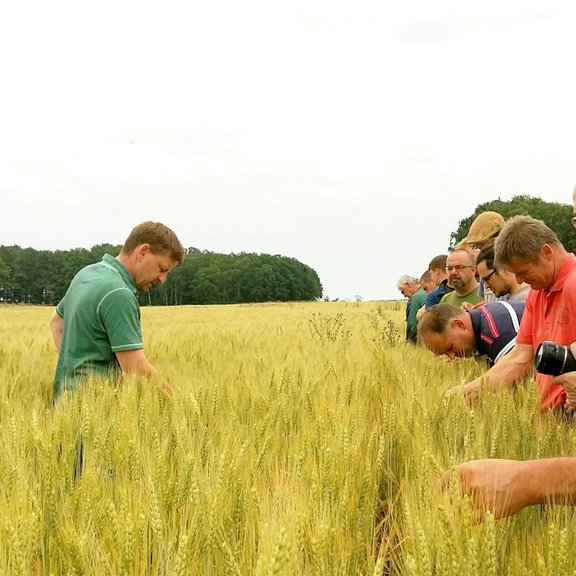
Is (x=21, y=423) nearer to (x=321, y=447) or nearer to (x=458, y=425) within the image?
(x=321, y=447)

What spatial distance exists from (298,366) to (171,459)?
5.40ft

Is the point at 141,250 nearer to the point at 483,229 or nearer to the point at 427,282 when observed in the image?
the point at 483,229

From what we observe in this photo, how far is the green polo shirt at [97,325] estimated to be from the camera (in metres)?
2.86

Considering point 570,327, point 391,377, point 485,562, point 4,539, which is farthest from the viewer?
point 391,377

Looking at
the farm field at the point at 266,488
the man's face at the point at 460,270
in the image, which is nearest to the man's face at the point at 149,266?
the farm field at the point at 266,488

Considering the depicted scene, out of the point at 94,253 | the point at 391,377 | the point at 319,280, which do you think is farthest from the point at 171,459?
the point at 319,280

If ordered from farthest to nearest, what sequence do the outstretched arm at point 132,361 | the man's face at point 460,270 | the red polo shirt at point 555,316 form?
1. the man's face at point 460,270
2. the outstretched arm at point 132,361
3. the red polo shirt at point 555,316

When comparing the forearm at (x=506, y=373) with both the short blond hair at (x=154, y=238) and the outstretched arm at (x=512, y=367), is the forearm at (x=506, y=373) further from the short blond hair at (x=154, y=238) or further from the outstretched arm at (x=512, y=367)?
the short blond hair at (x=154, y=238)

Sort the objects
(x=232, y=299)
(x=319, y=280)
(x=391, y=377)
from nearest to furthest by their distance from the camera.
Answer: (x=391, y=377) → (x=232, y=299) → (x=319, y=280)

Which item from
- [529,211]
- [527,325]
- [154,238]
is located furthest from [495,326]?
[529,211]

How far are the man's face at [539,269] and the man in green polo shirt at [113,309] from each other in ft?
5.41

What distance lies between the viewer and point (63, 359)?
3.03 metres

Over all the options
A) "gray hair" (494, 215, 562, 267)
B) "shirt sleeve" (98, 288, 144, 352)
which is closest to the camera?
"gray hair" (494, 215, 562, 267)

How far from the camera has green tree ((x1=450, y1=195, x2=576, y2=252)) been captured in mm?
44031
